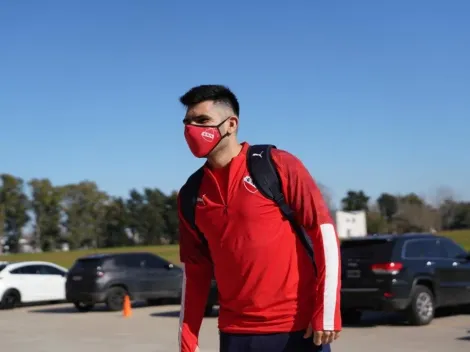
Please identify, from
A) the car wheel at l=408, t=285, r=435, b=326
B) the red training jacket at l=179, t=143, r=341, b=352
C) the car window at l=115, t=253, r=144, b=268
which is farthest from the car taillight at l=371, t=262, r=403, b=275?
the red training jacket at l=179, t=143, r=341, b=352

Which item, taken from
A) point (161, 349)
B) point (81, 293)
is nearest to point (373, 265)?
point (161, 349)

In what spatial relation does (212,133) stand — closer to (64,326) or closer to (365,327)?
(365,327)

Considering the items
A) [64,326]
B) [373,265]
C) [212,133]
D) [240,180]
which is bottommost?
[64,326]

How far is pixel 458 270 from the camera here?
14328 millimetres

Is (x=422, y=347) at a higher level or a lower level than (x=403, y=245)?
lower

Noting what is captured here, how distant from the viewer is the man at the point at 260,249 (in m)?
3.23

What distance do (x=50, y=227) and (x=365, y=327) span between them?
381 feet

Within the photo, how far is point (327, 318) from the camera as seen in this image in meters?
3.16

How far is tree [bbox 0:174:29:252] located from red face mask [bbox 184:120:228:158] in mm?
123542

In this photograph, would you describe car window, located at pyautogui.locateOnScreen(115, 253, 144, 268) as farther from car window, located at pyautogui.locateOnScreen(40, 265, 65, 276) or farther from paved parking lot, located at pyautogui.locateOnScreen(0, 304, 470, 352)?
car window, located at pyautogui.locateOnScreen(40, 265, 65, 276)

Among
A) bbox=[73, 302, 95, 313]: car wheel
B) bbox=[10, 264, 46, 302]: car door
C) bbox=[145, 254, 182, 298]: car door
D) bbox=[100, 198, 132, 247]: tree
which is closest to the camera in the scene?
bbox=[73, 302, 95, 313]: car wheel

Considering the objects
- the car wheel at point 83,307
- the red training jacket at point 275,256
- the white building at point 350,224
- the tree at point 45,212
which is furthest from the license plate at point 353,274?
the tree at point 45,212

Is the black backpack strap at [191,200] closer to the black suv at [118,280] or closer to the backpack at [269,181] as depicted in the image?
the backpack at [269,181]

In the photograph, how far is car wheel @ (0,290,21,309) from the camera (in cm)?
2247
